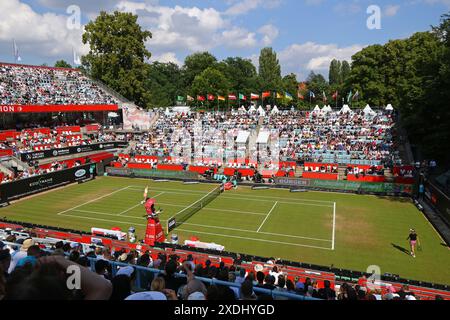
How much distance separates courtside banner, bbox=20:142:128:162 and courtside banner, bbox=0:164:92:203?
5.53m

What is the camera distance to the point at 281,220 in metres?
25.9

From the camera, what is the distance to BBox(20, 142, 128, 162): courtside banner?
4016 cm

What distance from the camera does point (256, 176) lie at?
37156mm

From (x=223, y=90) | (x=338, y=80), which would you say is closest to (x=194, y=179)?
(x=223, y=90)

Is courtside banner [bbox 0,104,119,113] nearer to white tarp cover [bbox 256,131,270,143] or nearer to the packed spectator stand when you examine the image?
white tarp cover [bbox 256,131,270,143]

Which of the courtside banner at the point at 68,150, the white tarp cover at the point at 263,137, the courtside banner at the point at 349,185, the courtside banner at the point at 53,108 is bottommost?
the courtside banner at the point at 349,185

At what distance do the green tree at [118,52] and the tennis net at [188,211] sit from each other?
3662 cm

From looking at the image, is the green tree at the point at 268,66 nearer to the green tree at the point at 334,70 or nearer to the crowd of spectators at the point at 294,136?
the green tree at the point at 334,70

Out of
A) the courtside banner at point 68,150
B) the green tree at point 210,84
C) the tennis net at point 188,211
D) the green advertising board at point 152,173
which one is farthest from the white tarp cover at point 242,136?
the green tree at point 210,84

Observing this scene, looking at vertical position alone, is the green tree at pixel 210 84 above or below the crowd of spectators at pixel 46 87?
above

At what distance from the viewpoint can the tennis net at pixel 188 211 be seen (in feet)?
79.7

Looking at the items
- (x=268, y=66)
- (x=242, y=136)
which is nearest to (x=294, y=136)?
(x=242, y=136)

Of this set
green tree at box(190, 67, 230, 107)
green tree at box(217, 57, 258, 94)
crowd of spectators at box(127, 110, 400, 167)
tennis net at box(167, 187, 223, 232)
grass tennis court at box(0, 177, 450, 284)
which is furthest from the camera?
green tree at box(217, 57, 258, 94)

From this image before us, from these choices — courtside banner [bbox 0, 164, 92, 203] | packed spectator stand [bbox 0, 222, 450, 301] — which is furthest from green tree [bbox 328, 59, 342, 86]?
packed spectator stand [bbox 0, 222, 450, 301]
